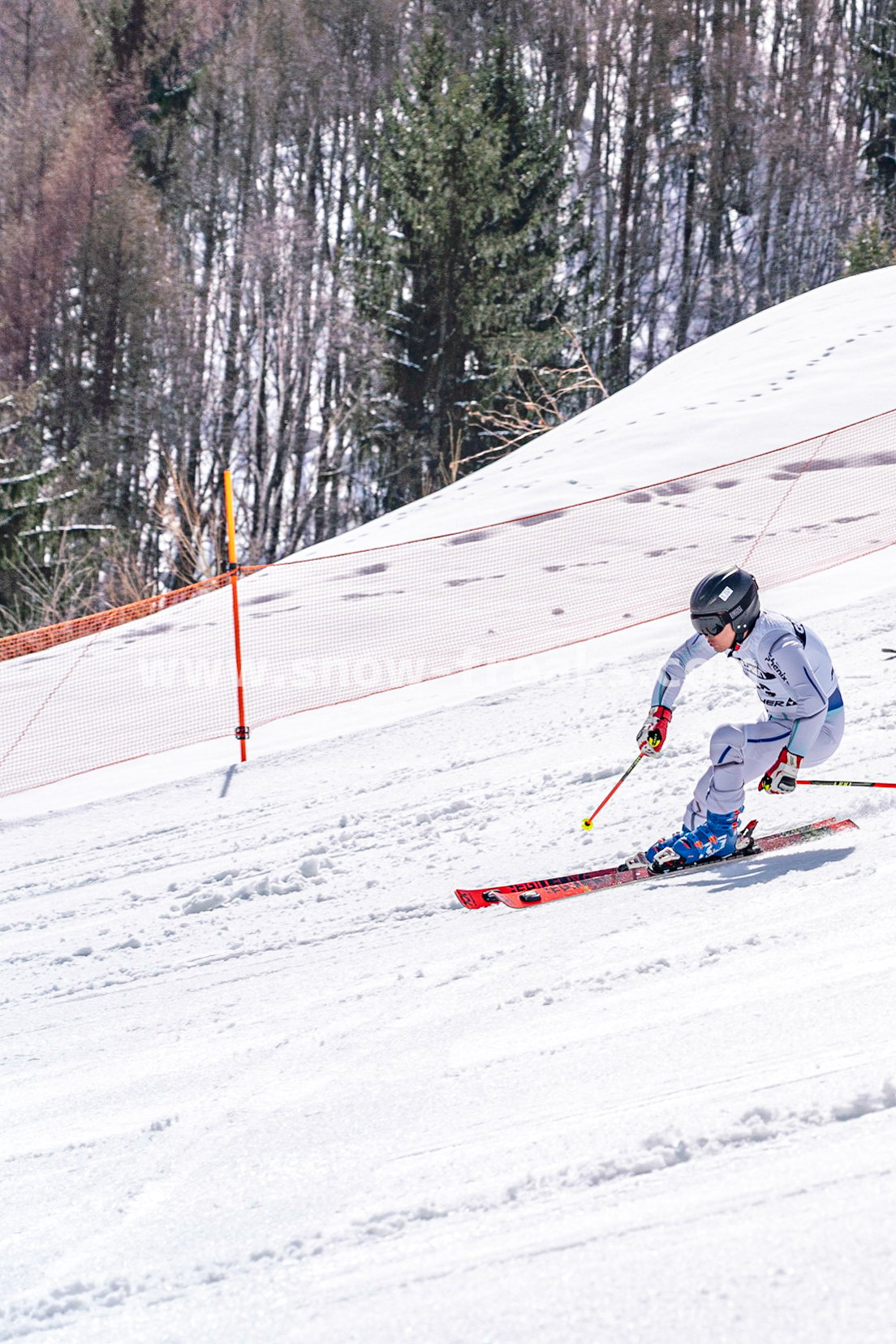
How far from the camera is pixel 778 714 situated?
517 centimetres

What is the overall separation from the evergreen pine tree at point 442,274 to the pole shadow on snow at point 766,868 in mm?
24542

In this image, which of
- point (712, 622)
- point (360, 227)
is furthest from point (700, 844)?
point (360, 227)

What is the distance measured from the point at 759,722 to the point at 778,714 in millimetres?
90

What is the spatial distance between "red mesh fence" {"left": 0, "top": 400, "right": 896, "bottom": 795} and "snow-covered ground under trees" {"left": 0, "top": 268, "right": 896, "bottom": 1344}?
2.31 m

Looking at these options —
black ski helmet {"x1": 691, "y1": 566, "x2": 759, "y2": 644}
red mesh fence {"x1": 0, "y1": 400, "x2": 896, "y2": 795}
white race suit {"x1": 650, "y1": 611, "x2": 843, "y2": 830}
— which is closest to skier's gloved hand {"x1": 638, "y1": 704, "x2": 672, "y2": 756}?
white race suit {"x1": 650, "y1": 611, "x2": 843, "y2": 830}

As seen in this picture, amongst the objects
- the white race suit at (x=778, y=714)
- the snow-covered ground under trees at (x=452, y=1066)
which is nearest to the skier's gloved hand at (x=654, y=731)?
the white race suit at (x=778, y=714)

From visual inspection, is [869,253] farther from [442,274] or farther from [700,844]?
[700,844]

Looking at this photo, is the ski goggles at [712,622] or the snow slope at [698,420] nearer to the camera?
the ski goggles at [712,622]

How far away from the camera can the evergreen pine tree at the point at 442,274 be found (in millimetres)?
29672

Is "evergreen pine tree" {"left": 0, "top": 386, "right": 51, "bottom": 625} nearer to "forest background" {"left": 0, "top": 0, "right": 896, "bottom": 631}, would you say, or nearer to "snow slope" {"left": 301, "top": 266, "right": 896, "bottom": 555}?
"forest background" {"left": 0, "top": 0, "right": 896, "bottom": 631}

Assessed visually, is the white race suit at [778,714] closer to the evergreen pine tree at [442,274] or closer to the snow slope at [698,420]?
the snow slope at [698,420]

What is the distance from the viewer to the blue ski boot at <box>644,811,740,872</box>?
17.4 ft

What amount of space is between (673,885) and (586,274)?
31.3 meters

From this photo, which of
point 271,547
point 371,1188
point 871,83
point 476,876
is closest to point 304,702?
point 476,876
